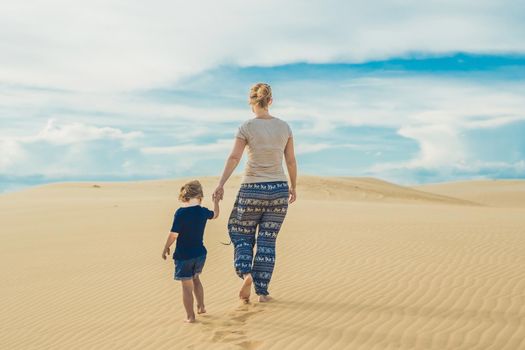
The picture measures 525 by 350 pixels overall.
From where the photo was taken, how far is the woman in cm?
648

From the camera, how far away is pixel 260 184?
257 inches

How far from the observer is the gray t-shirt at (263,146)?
648cm

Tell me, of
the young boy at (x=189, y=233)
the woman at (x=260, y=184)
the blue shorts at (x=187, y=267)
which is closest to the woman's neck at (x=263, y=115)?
the woman at (x=260, y=184)

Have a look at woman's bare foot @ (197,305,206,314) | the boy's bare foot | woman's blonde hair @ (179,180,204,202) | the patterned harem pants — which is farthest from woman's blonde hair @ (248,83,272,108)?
woman's bare foot @ (197,305,206,314)

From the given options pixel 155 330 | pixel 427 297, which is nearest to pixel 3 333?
pixel 155 330

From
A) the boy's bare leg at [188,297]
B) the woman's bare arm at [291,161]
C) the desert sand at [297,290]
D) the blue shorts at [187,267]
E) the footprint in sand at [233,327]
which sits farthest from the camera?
the woman's bare arm at [291,161]

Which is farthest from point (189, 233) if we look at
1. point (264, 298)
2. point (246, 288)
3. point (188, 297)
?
point (264, 298)

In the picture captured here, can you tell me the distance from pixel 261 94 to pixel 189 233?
5.41ft

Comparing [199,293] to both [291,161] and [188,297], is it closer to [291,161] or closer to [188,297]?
[188,297]

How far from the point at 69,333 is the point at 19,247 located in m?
7.66

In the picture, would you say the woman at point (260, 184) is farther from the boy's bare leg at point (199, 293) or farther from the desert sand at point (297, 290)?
the desert sand at point (297, 290)

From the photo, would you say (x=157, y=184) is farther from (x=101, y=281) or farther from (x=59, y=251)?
(x=101, y=281)

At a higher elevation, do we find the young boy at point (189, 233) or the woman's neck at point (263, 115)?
the woman's neck at point (263, 115)

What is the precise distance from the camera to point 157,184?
138 feet
